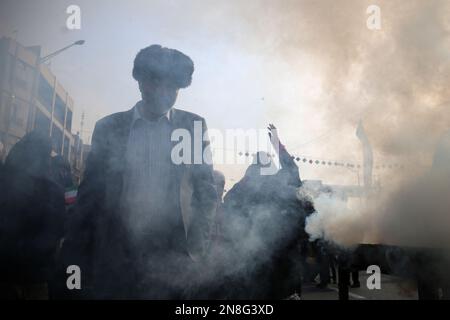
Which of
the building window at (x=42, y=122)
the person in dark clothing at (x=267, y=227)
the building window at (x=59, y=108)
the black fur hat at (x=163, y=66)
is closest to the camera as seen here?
the black fur hat at (x=163, y=66)

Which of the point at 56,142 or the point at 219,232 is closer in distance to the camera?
the point at 219,232

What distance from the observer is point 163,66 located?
2469mm

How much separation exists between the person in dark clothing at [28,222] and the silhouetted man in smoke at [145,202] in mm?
799

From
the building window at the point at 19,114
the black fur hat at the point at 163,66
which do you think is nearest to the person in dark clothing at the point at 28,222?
the building window at the point at 19,114

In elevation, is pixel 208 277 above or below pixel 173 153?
below

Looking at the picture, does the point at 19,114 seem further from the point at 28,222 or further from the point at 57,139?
the point at 57,139

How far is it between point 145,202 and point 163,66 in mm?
982

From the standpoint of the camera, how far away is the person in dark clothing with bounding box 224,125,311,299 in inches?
135

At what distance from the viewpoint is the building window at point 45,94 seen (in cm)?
410

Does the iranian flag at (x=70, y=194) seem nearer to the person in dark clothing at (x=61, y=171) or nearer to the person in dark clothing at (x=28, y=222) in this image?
the person in dark clothing at (x=61, y=171)
